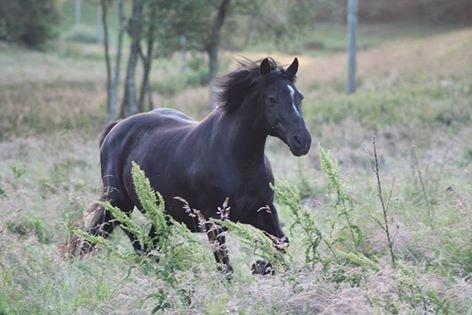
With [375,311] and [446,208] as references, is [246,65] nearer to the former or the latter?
[446,208]

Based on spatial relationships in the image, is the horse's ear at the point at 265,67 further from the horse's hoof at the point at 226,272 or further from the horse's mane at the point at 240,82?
the horse's hoof at the point at 226,272

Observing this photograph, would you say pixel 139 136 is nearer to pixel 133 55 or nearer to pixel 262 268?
pixel 262 268

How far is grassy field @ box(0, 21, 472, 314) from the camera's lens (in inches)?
202

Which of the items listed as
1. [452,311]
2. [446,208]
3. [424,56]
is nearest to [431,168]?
[446,208]

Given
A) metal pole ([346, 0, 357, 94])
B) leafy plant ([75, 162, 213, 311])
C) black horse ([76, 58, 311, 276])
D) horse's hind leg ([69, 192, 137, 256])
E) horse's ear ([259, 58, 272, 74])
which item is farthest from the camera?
metal pole ([346, 0, 357, 94])

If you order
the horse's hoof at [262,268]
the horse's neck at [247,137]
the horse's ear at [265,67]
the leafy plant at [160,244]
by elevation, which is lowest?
the horse's hoof at [262,268]

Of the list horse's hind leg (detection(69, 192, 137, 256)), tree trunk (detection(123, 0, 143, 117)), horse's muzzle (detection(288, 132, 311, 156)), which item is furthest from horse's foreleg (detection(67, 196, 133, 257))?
tree trunk (detection(123, 0, 143, 117))

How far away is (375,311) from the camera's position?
15.2 feet

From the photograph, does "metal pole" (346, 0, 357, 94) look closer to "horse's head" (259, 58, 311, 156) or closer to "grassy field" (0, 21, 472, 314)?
"grassy field" (0, 21, 472, 314)

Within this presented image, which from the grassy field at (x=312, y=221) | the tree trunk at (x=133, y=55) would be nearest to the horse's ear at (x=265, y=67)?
the grassy field at (x=312, y=221)

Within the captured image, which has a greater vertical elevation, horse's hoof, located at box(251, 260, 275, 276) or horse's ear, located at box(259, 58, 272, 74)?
horse's ear, located at box(259, 58, 272, 74)

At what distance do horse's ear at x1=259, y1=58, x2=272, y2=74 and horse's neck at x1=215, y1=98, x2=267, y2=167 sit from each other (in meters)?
0.25

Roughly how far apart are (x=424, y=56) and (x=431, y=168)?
24.7m

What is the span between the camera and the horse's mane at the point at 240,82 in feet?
23.0
